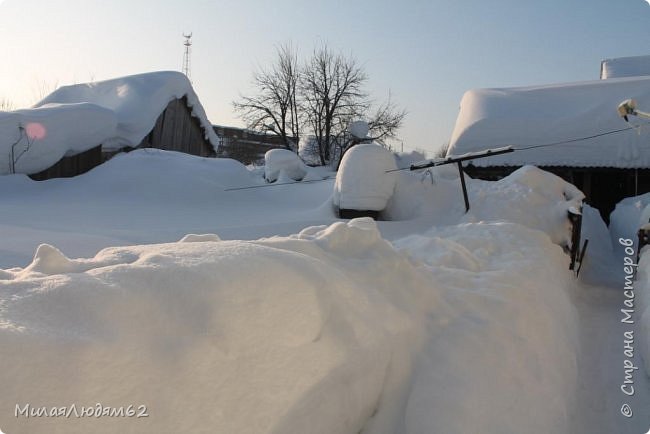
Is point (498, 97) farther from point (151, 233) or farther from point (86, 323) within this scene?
point (86, 323)

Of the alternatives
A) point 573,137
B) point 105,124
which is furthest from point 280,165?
point 573,137

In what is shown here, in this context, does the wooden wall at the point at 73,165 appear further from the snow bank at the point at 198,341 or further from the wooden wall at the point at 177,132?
the snow bank at the point at 198,341

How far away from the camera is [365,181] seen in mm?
9820

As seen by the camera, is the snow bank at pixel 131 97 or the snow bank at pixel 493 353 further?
the snow bank at pixel 131 97

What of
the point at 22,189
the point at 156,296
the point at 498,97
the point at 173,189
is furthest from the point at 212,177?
the point at 156,296

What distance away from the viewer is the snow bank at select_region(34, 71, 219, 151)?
1495 centimetres

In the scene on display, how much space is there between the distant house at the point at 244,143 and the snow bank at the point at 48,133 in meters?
17.4

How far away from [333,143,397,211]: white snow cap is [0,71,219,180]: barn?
6.76 metres

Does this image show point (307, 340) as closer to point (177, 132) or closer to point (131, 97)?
point (131, 97)

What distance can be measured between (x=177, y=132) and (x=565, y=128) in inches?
507

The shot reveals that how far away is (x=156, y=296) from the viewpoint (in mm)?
1731

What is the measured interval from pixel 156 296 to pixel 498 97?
14.8 meters

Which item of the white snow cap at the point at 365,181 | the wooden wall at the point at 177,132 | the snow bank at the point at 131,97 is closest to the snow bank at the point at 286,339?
the white snow cap at the point at 365,181

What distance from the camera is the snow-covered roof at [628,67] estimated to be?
2042 centimetres
